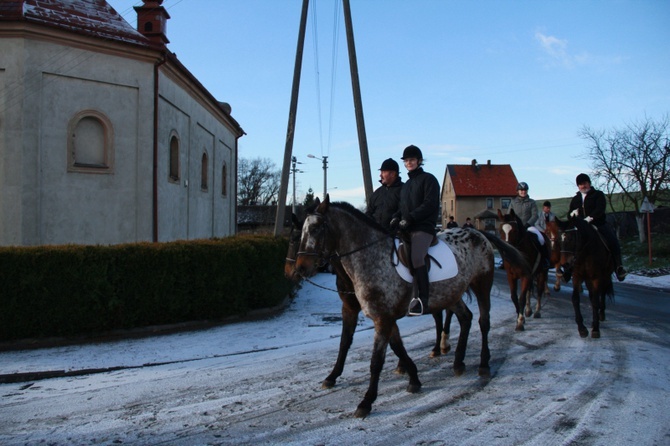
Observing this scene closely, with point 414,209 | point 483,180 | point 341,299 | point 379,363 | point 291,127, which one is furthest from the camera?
point 483,180

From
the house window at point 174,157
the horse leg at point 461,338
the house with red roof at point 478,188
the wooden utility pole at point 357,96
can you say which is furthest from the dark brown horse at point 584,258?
the house with red roof at point 478,188

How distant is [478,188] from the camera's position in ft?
222

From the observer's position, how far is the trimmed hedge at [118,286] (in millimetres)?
8492

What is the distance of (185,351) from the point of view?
8.16m

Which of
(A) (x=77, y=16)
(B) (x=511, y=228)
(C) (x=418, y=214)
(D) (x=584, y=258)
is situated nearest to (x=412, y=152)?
(C) (x=418, y=214)

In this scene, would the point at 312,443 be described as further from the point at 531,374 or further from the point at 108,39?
the point at 108,39

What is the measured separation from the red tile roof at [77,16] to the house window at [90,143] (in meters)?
2.58

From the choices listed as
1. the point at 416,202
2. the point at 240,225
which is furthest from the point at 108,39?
the point at 240,225

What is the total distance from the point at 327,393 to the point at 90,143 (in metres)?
13.4

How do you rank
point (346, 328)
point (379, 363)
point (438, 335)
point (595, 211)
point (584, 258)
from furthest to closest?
point (595, 211) < point (584, 258) < point (438, 335) < point (346, 328) < point (379, 363)

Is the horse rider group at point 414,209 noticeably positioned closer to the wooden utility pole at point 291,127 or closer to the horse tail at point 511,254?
the horse tail at point 511,254

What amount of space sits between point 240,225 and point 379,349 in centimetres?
5669

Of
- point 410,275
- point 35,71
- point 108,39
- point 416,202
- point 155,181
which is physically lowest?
point 410,275

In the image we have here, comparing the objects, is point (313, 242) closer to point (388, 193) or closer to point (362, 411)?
point (362, 411)
